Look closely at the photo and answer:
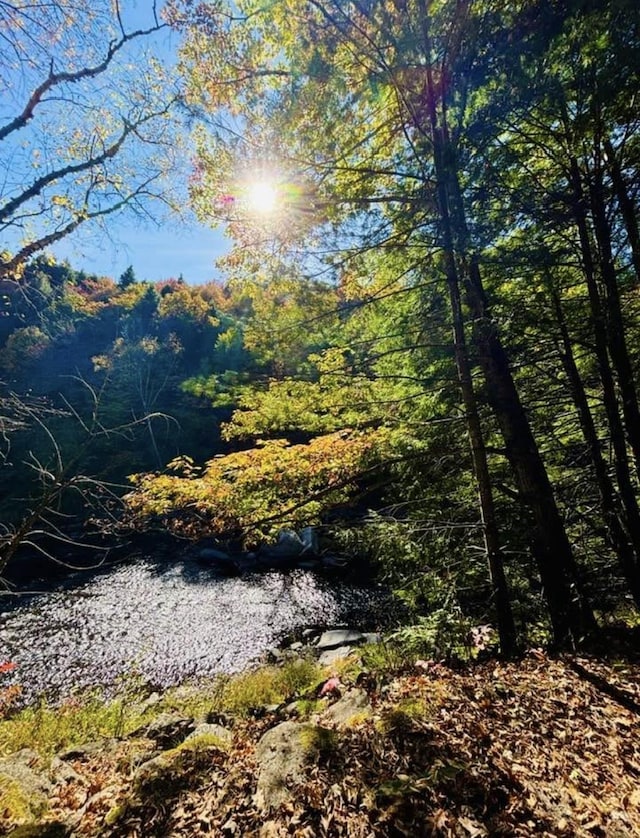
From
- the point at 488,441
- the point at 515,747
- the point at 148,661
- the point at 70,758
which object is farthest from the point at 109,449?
the point at 515,747

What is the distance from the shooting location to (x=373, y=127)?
471 cm

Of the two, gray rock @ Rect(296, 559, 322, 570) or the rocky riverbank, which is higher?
the rocky riverbank

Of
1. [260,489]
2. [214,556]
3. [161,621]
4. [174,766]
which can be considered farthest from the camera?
[214,556]

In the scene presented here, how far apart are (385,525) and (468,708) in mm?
2109

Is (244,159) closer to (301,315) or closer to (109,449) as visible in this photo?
(301,315)

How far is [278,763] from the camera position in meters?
2.70

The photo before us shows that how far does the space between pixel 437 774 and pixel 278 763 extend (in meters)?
1.10

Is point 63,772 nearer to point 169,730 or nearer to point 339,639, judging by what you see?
point 169,730

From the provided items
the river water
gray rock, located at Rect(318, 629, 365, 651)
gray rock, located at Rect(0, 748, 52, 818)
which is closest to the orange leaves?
gray rock, located at Rect(0, 748, 52, 818)

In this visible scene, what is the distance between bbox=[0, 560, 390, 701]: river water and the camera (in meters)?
7.81

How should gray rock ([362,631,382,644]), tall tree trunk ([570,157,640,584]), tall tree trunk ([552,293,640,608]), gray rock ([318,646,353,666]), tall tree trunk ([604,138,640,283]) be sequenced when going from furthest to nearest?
1. gray rock ([362,631,382,644])
2. gray rock ([318,646,353,666])
3. tall tree trunk ([552,293,640,608])
4. tall tree trunk ([570,157,640,584])
5. tall tree trunk ([604,138,640,283])

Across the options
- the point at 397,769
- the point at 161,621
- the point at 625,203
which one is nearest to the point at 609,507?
the point at 625,203

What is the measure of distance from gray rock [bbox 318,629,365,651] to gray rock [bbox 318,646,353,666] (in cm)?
20

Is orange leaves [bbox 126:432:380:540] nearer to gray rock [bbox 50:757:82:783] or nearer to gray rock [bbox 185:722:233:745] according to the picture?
gray rock [bbox 185:722:233:745]
